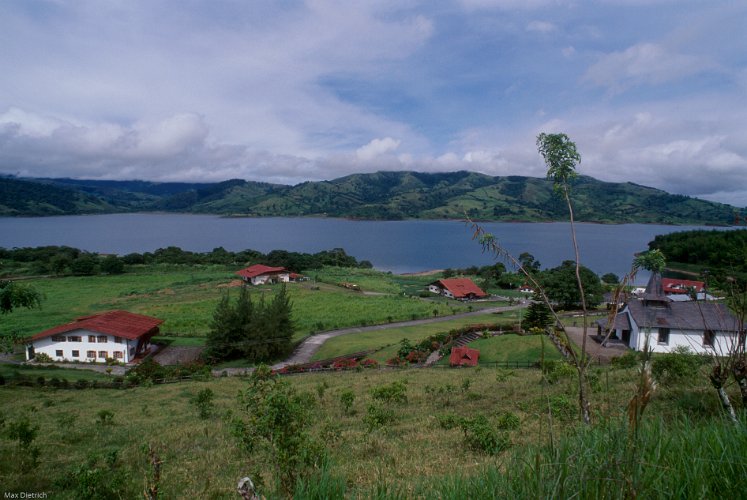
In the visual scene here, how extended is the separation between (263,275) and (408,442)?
62.8m

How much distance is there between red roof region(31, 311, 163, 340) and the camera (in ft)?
103

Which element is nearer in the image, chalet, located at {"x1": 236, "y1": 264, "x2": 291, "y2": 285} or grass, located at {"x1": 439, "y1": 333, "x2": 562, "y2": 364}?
grass, located at {"x1": 439, "y1": 333, "x2": 562, "y2": 364}

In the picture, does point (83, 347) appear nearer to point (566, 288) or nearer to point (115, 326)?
point (115, 326)

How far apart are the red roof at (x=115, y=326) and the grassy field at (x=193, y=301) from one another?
415cm

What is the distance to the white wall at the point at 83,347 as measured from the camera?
104 ft

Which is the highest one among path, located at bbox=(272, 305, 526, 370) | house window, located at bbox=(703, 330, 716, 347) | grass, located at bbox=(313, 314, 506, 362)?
house window, located at bbox=(703, 330, 716, 347)

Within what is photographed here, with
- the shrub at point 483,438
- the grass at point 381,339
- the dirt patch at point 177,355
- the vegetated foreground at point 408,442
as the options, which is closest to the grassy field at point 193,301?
the grass at point 381,339

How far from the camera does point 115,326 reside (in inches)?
1277

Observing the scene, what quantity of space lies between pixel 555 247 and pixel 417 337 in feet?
347

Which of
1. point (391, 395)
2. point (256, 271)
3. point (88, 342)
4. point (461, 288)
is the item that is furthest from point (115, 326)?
point (461, 288)

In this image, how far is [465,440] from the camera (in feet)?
26.2

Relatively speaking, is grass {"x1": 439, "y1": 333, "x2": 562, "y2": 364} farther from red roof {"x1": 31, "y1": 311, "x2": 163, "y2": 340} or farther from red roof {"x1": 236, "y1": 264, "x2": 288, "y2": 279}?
red roof {"x1": 236, "y1": 264, "x2": 288, "y2": 279}

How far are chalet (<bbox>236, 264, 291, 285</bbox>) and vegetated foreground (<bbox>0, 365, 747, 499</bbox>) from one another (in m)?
45.1

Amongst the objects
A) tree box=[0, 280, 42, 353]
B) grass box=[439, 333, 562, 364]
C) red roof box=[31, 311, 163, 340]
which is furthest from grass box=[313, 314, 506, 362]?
tree box=[0, 280, 42, 353]
